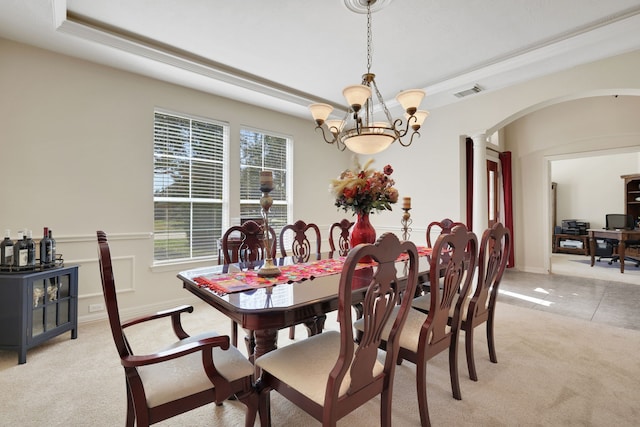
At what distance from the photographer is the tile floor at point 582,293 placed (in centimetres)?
339

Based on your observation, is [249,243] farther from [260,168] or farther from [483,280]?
[260,168]

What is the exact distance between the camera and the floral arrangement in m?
2.20

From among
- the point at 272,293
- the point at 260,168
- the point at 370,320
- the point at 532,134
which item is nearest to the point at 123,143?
the point at 260,168

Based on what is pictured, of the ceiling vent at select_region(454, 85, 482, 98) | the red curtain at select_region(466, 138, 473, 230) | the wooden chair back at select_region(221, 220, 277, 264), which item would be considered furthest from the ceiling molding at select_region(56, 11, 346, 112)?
the red curtain at select_region(466, 138, 473, 230)

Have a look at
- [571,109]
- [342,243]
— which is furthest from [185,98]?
[571,109]

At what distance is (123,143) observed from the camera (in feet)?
10.8

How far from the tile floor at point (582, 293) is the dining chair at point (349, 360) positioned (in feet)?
10.6

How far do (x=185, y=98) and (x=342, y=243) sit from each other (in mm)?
2623

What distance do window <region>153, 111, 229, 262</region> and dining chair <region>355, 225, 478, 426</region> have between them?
265cm

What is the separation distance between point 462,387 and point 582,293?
353cm

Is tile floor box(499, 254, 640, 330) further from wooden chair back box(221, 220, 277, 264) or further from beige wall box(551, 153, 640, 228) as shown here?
wooden chair back box(221, 220, 277, 264)

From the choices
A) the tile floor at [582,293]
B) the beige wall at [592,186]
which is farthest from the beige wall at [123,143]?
the beige wall at [592,186]

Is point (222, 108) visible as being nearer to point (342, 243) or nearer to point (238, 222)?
point (238, 222)

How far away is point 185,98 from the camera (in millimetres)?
3719
